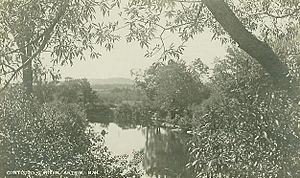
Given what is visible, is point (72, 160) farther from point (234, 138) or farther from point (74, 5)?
point (74, 5)

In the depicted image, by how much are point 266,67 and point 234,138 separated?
389cm

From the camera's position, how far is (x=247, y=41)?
160 inches

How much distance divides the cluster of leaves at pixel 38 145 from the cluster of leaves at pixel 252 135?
20.3 ft

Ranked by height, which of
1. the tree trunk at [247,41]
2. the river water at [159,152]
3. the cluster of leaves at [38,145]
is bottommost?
the river water at [159,152]

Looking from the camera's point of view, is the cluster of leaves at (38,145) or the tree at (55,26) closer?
the tree at (55,26)

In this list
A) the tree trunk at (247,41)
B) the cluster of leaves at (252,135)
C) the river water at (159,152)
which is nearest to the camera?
the tree trunk at (247,41)

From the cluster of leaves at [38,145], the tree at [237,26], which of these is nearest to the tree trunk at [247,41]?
the tree at [237,26]

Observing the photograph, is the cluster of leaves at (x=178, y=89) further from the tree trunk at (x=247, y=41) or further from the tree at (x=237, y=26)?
the tree trunk at (x=247, y=41)

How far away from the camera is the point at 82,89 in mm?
66938

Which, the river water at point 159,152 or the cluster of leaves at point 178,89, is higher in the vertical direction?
the cluster of leaves at point 178,89

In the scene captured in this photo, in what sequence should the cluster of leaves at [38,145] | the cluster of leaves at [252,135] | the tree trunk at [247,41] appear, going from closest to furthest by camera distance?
the tree trunk at [247,41] < the cluster of leaves at [252,135] < the cluster of leaves at [38,145]

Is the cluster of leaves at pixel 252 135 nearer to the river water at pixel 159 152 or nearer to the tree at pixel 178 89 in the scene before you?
the river water at pixel 159 152

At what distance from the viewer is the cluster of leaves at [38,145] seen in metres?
13.0

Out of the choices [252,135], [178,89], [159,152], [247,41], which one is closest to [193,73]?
[252,135]
